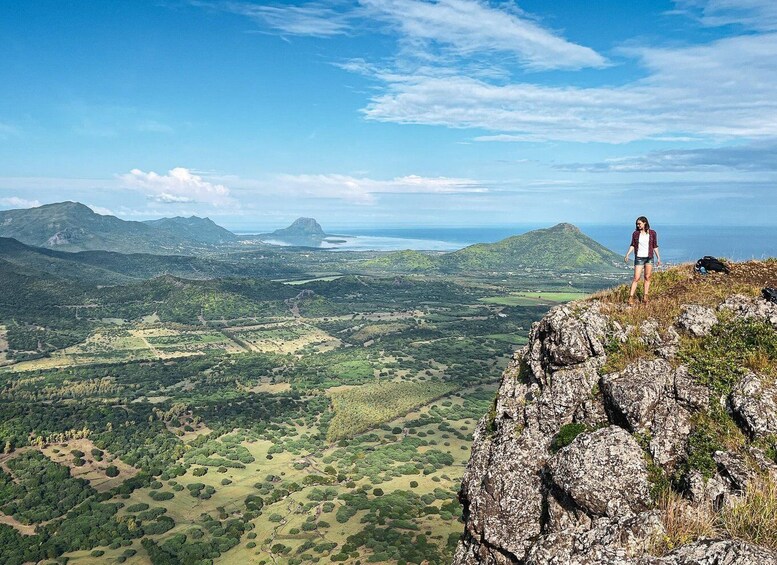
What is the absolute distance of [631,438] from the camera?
19.3 m

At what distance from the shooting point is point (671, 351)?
22000 mm

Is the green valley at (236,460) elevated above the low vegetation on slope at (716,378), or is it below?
below

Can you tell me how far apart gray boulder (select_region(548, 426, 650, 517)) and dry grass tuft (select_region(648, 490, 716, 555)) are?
1.19 metres

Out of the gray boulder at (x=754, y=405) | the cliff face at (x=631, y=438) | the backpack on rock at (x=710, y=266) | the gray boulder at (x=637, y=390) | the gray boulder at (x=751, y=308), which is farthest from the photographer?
the backpack on rock at (x=710, y=266)

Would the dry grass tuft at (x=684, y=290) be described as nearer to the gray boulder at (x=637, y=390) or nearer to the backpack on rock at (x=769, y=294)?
the backpack on rock at (x=769, y=294)

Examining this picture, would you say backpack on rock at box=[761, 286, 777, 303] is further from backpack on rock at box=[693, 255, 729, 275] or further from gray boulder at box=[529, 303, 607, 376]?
gray boulder at box=[529, 303, 607, 376]

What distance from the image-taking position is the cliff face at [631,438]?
1600 cm

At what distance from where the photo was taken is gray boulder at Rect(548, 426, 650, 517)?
1820cm

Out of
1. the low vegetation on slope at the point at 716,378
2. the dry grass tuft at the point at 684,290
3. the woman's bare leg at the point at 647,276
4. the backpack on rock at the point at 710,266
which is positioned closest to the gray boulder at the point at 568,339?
the low vegetation on slope at the point at 716,378

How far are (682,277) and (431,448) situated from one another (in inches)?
3584

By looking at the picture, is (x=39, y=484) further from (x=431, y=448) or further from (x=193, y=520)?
(x=431, y=448)

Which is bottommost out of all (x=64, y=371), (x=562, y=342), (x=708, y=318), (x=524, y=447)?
(x=64, y=371)

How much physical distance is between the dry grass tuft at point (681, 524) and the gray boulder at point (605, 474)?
1187 mm

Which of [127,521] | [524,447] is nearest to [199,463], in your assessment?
[127,521]
